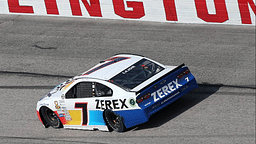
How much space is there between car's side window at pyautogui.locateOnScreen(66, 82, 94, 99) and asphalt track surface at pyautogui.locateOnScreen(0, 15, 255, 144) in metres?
0.94

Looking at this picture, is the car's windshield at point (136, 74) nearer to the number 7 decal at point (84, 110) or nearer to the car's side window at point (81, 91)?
the car's side window at point (81, 91)

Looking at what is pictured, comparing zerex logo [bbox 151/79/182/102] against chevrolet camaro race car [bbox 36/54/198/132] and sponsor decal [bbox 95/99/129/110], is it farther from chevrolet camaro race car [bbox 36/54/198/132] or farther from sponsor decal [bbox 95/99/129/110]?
sponsor decal [bbox 95/99/129/110]

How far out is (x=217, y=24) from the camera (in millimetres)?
16812

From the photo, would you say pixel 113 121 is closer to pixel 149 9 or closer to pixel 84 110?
pixel 84 110

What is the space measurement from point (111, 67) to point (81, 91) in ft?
3.26

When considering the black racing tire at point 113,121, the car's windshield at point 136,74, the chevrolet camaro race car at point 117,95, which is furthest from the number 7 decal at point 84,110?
the car's windshield at point 136,74

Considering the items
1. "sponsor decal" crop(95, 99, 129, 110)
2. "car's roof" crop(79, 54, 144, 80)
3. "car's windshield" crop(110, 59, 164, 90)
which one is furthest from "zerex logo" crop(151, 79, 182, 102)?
"car's roof" crop(79, 54, 144, 80)

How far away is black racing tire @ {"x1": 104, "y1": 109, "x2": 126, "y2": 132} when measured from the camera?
9.60 meters

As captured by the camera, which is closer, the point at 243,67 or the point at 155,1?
the point at 243,67

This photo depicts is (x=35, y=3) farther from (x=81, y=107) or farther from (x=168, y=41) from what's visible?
(x=81, y=107)

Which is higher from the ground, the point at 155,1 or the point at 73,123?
the point at 155,1

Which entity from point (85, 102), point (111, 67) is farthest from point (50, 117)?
point (111, 67)

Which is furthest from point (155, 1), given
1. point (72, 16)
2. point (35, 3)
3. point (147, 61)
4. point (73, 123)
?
point (73, 123)

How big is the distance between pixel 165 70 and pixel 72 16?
33.5 ft
